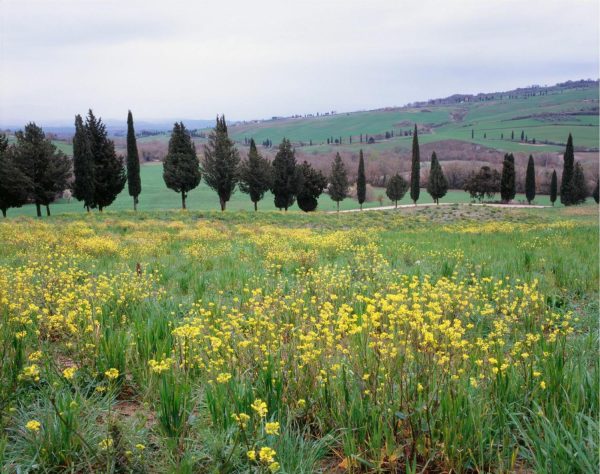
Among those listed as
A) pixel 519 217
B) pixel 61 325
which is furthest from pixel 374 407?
pixel 519 217

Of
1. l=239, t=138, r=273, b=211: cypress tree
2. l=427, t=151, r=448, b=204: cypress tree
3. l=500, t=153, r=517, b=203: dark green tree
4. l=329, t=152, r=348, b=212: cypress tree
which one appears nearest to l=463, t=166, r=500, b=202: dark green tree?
l=500, t=153, r=517, b=203: dark green tree

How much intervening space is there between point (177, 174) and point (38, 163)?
1398 centimetres

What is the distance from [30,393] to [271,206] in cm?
7175

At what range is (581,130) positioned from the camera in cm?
15575

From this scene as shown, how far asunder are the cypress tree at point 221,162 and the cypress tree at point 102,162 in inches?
399

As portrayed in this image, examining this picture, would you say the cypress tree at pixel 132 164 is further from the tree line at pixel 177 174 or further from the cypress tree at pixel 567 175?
the cypress tree at pixel 567 175

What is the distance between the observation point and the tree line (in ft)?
138

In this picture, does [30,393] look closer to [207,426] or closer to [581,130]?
[207,426]

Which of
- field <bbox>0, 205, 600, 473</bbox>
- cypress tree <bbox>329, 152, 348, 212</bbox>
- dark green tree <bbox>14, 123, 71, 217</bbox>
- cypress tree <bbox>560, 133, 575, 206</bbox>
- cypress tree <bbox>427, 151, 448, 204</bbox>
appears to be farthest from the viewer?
cypress tree <bbox>427, 151, 448, 204</bbox>

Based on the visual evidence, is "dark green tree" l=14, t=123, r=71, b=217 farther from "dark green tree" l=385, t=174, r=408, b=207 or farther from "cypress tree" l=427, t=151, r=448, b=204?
"cypress tree" l=427, t=151, r=448, b=204

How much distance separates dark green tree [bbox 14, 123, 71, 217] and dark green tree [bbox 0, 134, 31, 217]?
46 centimetres

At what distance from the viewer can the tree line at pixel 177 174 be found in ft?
138

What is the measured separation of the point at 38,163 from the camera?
42000 mm

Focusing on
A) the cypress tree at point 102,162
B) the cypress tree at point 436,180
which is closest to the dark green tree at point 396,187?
the cypress tree at point 436,180
